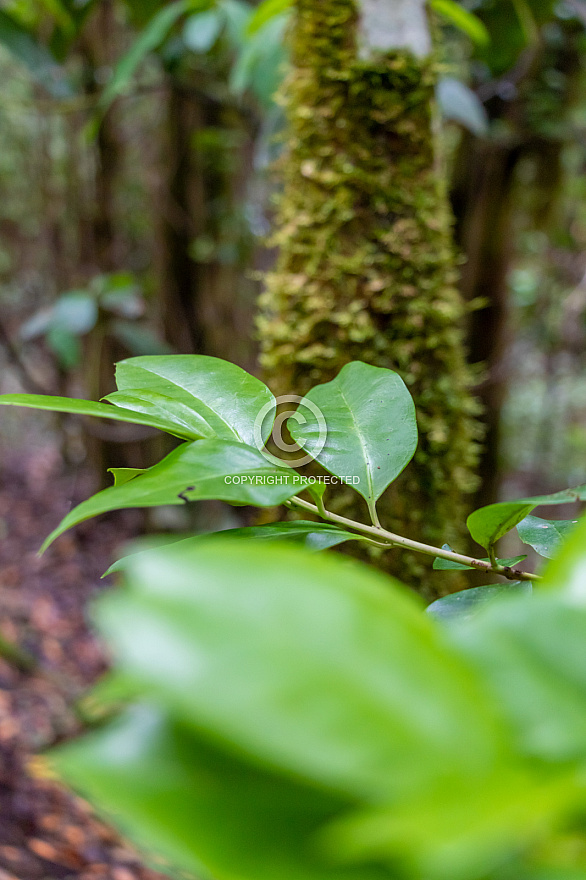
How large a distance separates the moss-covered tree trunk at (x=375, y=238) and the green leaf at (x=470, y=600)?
0.33 meters

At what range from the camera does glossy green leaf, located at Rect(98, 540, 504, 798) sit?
131mm

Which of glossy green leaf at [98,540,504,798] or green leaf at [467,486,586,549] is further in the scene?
green leaf at [467,486,586,549]

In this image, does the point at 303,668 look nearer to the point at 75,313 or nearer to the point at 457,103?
the point at 457,103

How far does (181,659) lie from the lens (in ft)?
0.44

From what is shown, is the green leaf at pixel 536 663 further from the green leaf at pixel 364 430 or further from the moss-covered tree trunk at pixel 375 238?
the moss-covered tree trunk at pixel 375 238

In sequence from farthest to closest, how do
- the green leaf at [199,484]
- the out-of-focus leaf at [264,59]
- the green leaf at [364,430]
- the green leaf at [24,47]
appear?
the green leaf at [24,47] → the out-of-focus leaf at [264,59] → the green leaf at [364,430] → the green leaf at [199,484]

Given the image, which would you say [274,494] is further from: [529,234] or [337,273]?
[529,234]

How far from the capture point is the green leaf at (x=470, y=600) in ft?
1.02

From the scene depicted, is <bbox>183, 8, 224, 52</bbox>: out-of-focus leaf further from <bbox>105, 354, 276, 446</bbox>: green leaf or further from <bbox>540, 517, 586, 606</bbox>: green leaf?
<bbox>540, 517, 586, 606</bbox>: green leaf

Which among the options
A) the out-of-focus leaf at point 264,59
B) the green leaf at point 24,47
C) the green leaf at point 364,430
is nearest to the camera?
the green leaf at point 364,430

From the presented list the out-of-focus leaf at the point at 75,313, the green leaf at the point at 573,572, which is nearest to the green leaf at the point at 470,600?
the green leaf at the point at 573,572

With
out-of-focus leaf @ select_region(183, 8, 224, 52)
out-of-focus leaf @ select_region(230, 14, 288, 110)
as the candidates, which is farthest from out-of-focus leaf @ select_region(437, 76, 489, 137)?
out-of-focus leaf @ select_region(183, 8, 224, 52)

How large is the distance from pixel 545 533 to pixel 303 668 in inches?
10.9

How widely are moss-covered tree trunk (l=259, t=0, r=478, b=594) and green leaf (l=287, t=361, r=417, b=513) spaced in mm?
272
